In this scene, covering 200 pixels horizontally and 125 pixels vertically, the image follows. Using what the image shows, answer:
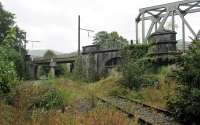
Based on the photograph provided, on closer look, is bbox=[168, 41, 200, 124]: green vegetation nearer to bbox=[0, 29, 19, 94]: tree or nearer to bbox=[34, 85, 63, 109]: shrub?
bbox=[34, 85, 63, 109]: shrub

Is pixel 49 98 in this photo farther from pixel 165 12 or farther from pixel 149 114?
pixel 165 12

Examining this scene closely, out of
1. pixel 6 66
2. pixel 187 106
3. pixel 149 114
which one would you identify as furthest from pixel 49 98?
pixel 187 106

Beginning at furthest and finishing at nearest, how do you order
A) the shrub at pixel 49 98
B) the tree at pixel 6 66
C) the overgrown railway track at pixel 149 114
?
the shrub at pixel 49 98
the overgrown railway track at pixel 149 114
the tree at pixel 6 66

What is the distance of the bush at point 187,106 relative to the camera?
38.3 feet

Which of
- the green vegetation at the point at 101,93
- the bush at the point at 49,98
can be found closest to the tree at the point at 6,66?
the green vegetation at the point at 101,93

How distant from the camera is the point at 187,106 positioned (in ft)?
38.9

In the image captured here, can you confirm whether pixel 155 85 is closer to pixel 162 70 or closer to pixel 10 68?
pixel 162 70

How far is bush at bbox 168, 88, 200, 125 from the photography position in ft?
38.3

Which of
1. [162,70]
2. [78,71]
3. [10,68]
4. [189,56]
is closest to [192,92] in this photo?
[189,56]

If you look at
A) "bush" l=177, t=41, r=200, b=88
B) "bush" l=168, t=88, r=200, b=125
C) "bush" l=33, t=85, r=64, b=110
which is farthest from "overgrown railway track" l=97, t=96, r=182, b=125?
"bush" l=33, t=85, r=64, b=110

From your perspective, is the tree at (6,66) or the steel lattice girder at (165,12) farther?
the steel lattice girder at (165,12)

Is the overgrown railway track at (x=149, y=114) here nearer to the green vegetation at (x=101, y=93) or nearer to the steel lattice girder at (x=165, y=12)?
the green vegetation at (x=101, y=93)

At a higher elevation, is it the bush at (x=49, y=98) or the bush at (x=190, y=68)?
the bush at (x=190, y=68)

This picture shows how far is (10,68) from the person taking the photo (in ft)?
40.2
